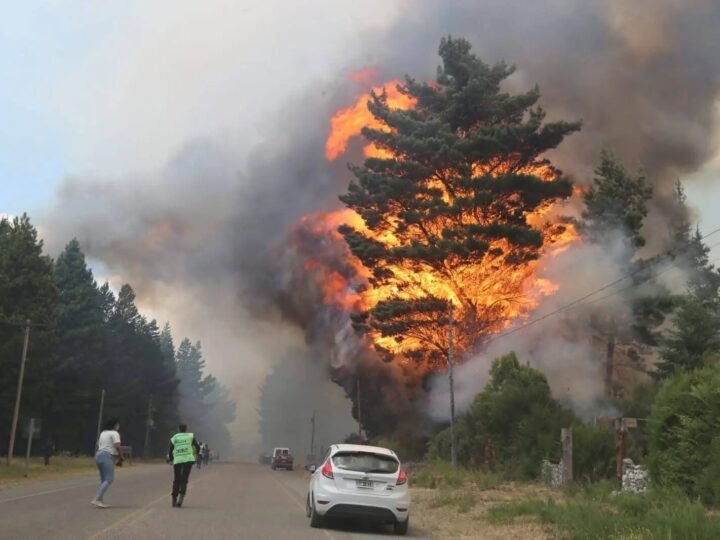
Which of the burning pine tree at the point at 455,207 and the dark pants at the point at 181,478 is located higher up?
the burning pine tree at the point at 455,207

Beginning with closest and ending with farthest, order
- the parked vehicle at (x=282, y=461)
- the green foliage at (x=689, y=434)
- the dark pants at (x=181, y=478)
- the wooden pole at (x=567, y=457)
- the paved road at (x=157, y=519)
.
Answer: the paved road at (x=157, y=519)
the green foliage at (x=689, y=434)
the dark pants at (x=181, y=478)
the wooden pole at (x=567, y=457)
the parked vehicle at (x=282, y=461)

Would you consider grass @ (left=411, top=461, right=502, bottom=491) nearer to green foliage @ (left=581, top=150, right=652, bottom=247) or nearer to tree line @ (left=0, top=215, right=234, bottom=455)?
tree line @ (left=0, top=215, right=234, bottom=455)

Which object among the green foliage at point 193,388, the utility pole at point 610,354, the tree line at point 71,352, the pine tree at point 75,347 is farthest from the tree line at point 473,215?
the green foliage at point 193,388

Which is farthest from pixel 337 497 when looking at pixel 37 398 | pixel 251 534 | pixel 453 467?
pixel 37 398

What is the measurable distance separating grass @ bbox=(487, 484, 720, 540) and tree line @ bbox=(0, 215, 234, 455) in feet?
87.5

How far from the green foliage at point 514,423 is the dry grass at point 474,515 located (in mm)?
2490

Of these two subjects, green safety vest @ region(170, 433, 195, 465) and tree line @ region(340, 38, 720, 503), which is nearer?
green safety vest @ region(170, 433, 195, 465)

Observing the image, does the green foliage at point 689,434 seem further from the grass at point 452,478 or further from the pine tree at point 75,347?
the pine tree at point 75,347

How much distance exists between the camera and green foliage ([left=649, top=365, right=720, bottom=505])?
13.9 metres

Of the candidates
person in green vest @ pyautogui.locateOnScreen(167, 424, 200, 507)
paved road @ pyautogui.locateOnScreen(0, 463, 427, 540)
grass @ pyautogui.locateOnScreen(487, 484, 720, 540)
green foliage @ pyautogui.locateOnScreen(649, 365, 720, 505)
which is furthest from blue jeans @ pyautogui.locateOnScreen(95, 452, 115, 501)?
green foliage @ pyautogui.locateOnScreen(649, 365, 720, 505)

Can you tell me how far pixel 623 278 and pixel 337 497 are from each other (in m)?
37.8

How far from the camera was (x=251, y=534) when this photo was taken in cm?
1134

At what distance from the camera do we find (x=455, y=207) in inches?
1812

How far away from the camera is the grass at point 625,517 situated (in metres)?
9.44
